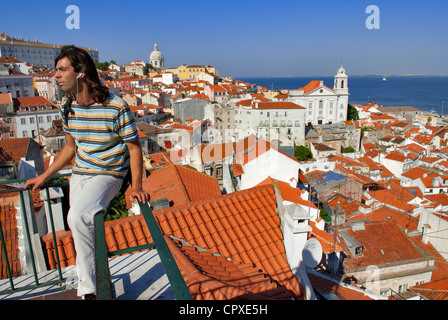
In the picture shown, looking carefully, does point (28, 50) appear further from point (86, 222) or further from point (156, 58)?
point (86, 222)

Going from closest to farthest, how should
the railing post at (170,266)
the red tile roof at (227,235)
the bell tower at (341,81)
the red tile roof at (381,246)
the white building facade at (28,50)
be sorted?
the railing post at (170,266) → the red tile roof at (227,235) → the red tile roof at (381,246) → the bell tower at (341,81) → the white building facade at (28,50)

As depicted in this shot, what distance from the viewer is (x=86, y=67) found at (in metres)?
2.14

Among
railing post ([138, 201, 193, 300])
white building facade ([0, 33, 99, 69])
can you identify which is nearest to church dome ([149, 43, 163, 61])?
white building facade ([0, 33, 99, 69])

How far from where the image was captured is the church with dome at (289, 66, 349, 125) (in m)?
49.2

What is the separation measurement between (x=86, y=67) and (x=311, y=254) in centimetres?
325

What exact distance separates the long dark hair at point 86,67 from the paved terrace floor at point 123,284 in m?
1.49

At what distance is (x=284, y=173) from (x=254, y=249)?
26.6 feet

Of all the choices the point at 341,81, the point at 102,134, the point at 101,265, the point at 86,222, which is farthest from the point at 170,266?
the point at 341,81

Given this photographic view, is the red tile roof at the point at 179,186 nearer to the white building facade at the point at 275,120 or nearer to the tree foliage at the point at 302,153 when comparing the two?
the tree foliage at the point at 302,153

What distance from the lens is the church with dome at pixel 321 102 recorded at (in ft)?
161

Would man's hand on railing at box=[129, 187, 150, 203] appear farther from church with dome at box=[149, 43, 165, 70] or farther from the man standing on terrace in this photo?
church with dome at box=[149, 43, 165, 70]

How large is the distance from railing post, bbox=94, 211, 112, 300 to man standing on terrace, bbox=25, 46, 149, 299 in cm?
11

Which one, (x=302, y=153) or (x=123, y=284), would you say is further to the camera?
(x=302, y=153)

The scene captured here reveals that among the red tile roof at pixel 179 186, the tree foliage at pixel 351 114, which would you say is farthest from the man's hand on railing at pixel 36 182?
the tree foliage at pixel 351 114
